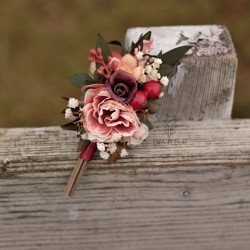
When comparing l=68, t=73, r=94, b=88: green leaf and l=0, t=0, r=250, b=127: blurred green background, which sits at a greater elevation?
l=68, t=73, r=94, b=88: green leaf

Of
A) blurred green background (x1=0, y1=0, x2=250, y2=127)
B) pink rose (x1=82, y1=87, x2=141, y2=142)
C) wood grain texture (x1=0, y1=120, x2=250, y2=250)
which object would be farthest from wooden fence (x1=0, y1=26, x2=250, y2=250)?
blurred green background (x1=0, y1=0, x2=250, y2=127)

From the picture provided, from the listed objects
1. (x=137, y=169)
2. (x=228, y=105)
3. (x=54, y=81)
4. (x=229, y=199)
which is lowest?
(x=54, y=81)

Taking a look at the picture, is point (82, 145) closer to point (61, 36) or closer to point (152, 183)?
point (152, 183)

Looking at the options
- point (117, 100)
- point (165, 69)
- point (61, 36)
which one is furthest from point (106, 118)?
point (61, 36)

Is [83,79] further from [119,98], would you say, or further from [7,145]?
[7,145]

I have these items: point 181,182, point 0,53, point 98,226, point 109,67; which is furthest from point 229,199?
point 0,53

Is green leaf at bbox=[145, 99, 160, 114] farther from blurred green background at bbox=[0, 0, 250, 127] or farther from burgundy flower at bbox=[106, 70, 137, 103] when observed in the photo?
blurred green background at bbox=[0, 0, 250, 127]

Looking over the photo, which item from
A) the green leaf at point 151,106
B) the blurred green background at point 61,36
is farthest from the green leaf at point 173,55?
the blurred green background at point 61,36
